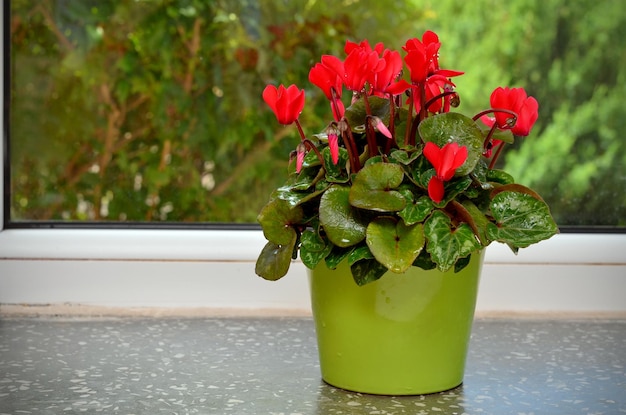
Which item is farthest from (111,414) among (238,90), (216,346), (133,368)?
(238,90)

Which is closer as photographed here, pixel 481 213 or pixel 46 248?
pixel 481 213

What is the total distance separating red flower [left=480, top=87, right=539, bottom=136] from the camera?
0.84 m

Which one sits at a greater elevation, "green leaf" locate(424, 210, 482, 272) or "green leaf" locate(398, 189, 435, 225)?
"green leaf" locate(398, 189, 435, 225)

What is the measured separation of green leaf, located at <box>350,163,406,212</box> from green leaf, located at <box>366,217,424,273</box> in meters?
0.02

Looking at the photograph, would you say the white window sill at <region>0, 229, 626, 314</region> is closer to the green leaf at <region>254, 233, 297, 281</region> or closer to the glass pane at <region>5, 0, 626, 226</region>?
the glass pane at <region>5, 0, 626, 226</region>

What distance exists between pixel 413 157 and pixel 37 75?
2.81 ft

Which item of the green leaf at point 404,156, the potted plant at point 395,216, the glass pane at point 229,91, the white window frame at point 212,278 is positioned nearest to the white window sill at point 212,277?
the white window frame at point 212,278

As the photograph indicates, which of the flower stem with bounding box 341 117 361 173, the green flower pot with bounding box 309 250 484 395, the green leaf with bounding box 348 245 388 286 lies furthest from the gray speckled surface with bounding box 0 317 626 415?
the flower stem with bounding box 341 117 361 173

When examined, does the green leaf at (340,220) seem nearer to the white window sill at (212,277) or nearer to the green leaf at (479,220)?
Result: the green leaf at (479,220)

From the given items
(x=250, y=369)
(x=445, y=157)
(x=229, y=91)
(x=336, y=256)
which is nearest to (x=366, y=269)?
(x=336, y=256)

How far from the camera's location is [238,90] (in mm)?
1456

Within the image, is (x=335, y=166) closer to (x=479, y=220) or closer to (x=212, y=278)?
(x=479, y=220)

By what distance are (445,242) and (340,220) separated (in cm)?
10

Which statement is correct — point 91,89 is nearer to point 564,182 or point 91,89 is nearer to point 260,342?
point 260,342
